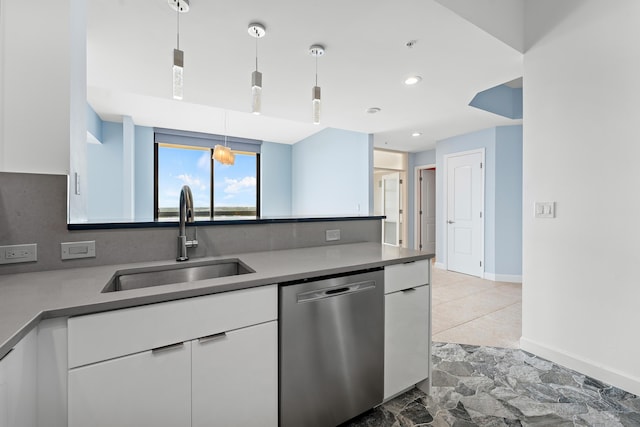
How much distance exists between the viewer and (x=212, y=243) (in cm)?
168

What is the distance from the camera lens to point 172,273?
145 centimetres

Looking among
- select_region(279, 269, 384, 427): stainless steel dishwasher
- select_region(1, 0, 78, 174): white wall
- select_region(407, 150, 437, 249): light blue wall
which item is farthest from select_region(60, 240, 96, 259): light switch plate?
select_region(407, 150, 437, 249): light blue wall

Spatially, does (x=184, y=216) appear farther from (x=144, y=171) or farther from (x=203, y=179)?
(x=203, y=179)

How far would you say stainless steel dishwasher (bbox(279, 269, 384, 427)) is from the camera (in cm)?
123

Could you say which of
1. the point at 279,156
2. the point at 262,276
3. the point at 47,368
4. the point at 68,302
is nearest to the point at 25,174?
the point at 68,302

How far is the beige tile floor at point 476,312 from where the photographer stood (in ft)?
8.12

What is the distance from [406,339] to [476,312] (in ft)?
6.18

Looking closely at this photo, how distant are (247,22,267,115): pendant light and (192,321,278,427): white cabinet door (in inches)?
48.9

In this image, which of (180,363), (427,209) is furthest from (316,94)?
(427,209)

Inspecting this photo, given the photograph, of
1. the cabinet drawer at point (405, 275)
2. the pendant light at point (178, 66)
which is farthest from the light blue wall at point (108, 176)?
the cabinet drawer at point (405, 275)

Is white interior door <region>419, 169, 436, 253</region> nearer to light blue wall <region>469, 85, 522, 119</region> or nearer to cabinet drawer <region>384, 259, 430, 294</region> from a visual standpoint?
light blue wall <region>469, 85, 522, 119</region>

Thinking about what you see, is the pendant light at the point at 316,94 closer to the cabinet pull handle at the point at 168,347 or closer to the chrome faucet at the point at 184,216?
the chrome faucet at the point at 184,216

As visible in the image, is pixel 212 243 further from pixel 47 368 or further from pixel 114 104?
pixel 114 104

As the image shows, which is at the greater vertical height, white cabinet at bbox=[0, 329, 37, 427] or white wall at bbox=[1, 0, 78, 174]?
white wall at bbox=[1, 0, 78, 174]
